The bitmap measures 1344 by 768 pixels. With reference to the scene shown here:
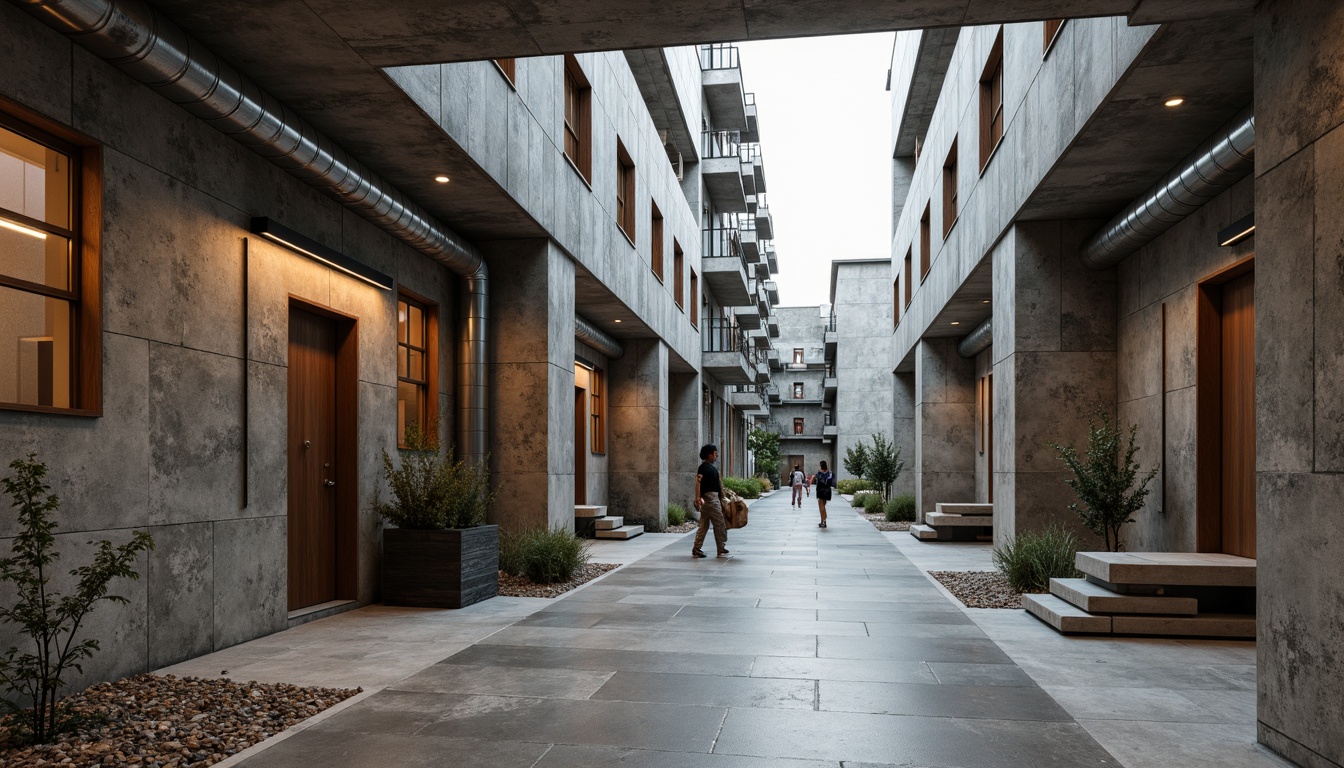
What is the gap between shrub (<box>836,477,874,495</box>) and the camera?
33.7 meters

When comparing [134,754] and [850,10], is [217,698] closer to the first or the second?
[134,754]

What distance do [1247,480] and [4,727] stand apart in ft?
31.1

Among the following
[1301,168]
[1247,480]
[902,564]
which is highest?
[1301,168]

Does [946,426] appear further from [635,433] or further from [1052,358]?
[1052,358]

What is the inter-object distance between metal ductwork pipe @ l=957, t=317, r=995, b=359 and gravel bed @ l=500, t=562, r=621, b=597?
921 cm

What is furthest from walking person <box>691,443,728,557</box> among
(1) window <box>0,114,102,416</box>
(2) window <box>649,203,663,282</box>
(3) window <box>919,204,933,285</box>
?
(1) window <box>0,114,102,416</box>

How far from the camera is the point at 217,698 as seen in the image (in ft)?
17.6

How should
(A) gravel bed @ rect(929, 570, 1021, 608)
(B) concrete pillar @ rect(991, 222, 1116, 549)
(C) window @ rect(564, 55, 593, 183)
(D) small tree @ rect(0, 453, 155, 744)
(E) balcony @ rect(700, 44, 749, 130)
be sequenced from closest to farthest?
1. (D) small tree @ rect(0, 453, 155, 744)
2. (A) gravel bed @ rect(929, 570, 1021, 608)
3. (B) concrete pillar @ rect(991, 222, 1116, 549)
4. (C) window @ rect(564, 55, 593, 183)
5. (E) balcony @ rect(700, 44, 749, 130)

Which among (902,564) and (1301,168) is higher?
(1301,168)

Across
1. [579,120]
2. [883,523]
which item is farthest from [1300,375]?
[883,523]

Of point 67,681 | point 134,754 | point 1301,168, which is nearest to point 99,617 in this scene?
point 67,681

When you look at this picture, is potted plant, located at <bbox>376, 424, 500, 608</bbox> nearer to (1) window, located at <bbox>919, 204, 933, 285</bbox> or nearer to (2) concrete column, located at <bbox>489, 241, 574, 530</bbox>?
(2) concrete column, located at <bbox>489, 241, 574, 530</bbox>

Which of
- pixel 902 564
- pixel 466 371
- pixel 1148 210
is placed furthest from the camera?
pixel 902 564

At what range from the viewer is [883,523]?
72.4ft
